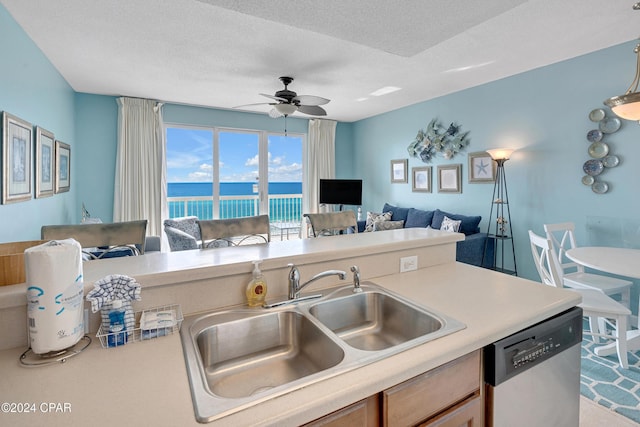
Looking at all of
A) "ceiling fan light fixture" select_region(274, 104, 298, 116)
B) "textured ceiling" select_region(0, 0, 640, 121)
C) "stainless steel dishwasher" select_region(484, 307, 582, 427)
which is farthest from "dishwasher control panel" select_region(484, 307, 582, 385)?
"ceiling fan light fixture" select_region(274, 104, 298, 116)

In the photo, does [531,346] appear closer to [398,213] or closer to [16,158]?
[16,158]

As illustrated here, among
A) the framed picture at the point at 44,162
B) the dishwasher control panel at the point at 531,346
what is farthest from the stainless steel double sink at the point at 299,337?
the framed picture at the point at 44,162

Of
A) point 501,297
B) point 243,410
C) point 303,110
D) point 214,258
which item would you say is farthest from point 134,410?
point 303,110

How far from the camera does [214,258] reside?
125cm

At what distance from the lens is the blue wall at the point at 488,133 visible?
2.74 metres

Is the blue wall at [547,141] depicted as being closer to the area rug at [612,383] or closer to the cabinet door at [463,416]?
the area rug at [612,383]

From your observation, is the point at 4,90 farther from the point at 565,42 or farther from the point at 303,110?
the point at 565,42

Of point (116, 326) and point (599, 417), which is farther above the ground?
point (116, 326)

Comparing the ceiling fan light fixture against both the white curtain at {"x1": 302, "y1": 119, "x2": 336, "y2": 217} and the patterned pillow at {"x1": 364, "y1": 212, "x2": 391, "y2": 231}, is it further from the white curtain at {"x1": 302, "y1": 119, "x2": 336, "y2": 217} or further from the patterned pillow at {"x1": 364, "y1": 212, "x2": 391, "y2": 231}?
the white curtain at {"x1": 302, "y1": 119, "x2": 336, "y2": 217}

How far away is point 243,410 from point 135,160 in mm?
4874

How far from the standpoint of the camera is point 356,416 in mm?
732

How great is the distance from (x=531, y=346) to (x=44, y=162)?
13.1 ft

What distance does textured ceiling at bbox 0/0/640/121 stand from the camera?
1.91 m

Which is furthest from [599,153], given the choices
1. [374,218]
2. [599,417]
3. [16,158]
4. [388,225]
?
[16,158]
